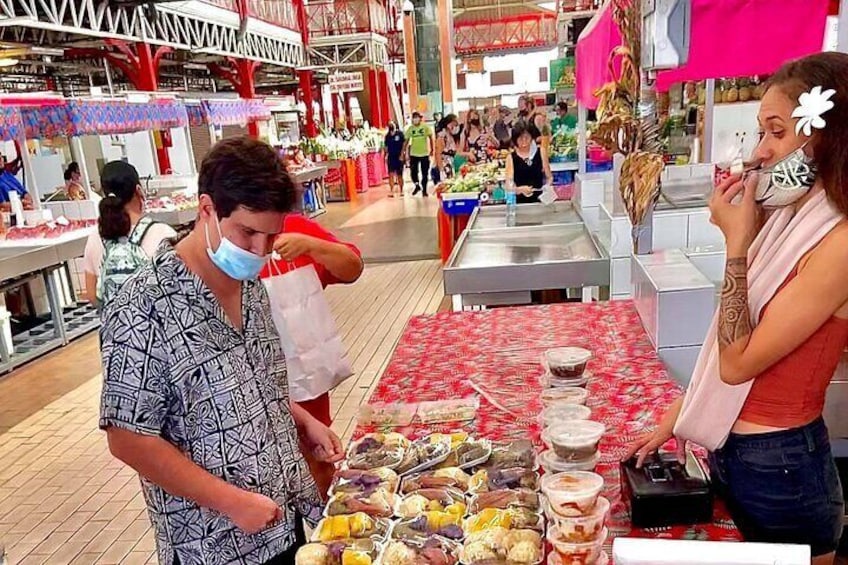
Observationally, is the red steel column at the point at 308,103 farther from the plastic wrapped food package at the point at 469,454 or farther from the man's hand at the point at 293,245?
the plastic wrapped food package at the point at 469,454

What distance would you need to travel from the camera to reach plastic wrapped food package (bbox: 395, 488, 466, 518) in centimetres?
155

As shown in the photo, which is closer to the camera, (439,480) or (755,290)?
(755,290)

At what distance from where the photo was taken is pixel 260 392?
1.66 m

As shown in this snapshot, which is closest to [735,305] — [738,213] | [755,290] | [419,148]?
[755,290]

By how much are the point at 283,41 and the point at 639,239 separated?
15997mm

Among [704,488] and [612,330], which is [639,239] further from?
[704,488]

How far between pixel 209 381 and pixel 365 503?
46cm

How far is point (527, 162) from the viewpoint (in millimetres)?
7414

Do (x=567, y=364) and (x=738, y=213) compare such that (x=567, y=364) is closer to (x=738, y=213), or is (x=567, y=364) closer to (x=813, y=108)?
(x=738, y=213)

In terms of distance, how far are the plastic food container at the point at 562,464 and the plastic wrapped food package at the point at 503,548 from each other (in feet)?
0.88

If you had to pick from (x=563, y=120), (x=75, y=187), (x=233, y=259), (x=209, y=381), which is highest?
(x=233, y=259)

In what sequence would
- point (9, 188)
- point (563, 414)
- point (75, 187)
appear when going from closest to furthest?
1. point (563, 414)
2. point (9, 188)
3. point (75, 187)

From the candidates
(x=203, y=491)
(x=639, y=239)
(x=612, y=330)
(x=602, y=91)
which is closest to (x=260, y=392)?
(x=203, y=491)

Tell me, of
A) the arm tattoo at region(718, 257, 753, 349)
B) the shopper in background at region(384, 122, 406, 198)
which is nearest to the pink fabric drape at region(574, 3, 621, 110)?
the arm tattoo at region(718, 257, 753, 349)
